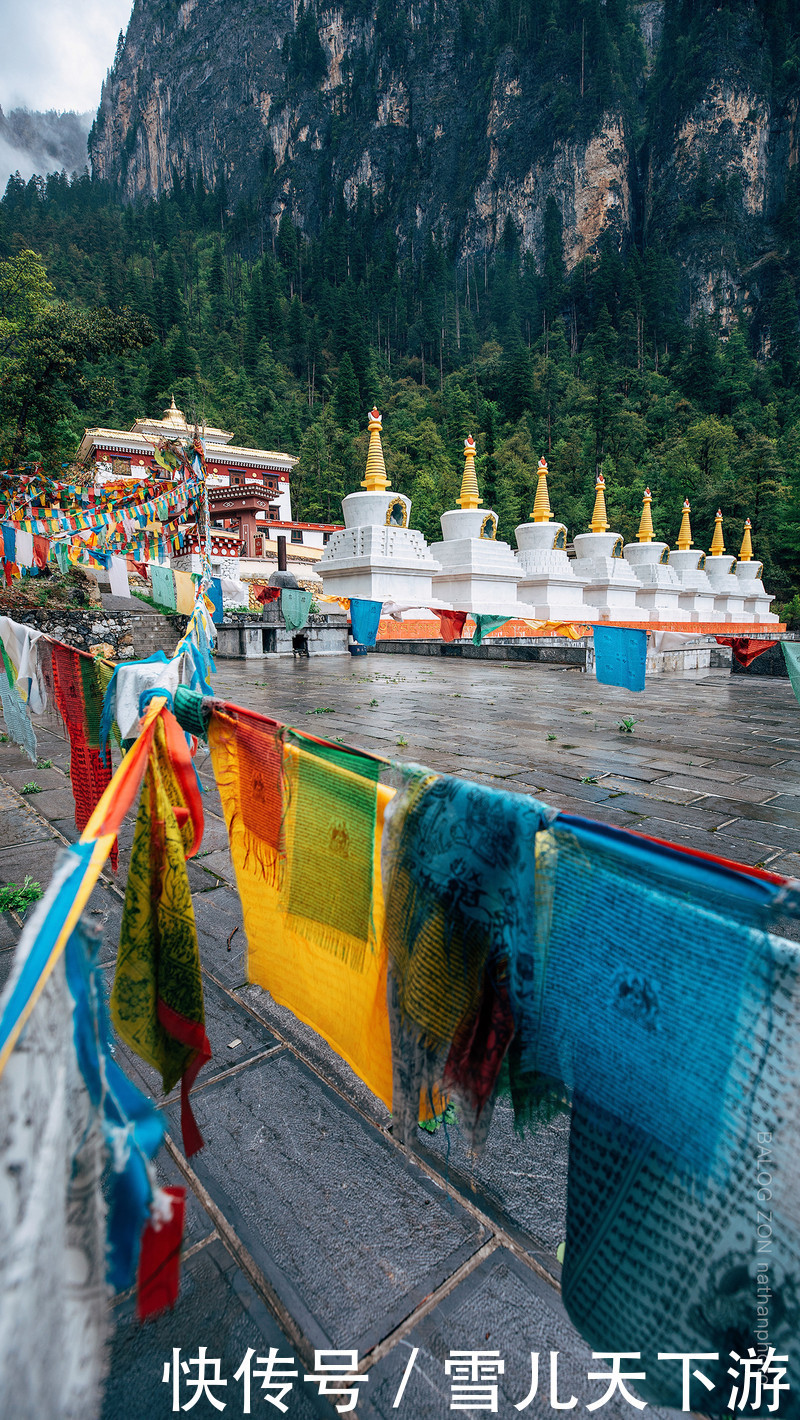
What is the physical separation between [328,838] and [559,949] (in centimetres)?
70

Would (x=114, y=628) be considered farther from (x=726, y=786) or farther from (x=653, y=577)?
(x=653, y=577)

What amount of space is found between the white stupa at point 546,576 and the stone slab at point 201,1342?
53.9 feet

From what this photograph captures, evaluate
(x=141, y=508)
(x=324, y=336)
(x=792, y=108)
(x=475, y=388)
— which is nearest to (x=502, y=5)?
(x=792, y=108)

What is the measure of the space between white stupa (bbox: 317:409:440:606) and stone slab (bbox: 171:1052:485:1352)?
1242 centimetres

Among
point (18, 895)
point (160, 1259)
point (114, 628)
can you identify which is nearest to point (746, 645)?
point (18, 895)

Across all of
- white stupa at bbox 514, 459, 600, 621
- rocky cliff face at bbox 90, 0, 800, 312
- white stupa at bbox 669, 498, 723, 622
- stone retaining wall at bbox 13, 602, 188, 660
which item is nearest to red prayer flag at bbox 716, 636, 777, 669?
white stupa at bbox 514, 459, 600, 621

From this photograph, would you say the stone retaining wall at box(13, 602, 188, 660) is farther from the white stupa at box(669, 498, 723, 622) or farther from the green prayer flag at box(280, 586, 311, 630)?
the white stupa at box(669, 498, 723, 622)

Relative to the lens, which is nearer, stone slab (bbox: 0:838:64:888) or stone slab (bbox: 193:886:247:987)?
stone slab (bbox: 193:886:247:987)

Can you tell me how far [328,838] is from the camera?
1649mm

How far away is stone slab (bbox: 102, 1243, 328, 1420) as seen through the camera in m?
1.17

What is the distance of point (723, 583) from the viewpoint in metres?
23.8

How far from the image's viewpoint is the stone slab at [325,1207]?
1329 mm

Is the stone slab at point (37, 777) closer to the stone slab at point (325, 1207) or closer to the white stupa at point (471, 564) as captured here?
the stone slab at point (325, 1207)

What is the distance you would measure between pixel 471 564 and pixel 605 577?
5.47 metres
